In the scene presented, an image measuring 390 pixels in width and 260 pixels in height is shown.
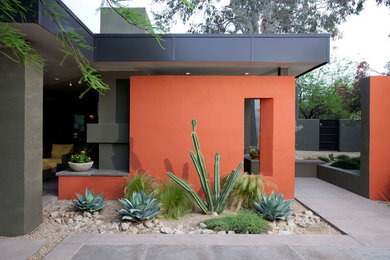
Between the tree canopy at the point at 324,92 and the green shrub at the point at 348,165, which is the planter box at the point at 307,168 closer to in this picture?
the green shrub at the point at 348,165

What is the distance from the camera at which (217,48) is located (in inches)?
203

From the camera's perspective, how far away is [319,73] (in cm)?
1936

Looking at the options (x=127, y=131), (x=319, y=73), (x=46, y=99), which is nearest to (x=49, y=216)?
(x=127, y=131)

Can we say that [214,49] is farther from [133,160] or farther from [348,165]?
[348,165]

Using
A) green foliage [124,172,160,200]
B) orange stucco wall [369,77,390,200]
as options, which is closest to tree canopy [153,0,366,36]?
orange stucco wall [369,77,390,200]

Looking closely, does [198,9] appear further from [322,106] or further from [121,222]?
[121,222]

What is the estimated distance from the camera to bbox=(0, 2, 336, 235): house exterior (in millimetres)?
5137

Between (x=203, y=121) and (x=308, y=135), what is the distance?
1293 cm

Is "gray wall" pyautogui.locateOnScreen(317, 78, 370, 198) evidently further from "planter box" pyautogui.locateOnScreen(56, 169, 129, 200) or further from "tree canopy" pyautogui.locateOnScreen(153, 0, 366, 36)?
"tree canopy" pyautogui.locateOnScreen(153, 0, 366, 36)

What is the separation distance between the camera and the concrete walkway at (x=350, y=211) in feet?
12.7

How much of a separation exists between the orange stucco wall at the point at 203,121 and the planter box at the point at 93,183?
37cm

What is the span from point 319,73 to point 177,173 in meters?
16.9

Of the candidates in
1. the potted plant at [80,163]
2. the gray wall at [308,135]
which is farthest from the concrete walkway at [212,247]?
the gray wall at [308,135]

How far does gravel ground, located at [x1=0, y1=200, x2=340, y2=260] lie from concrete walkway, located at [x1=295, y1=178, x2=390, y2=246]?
0.87ft
